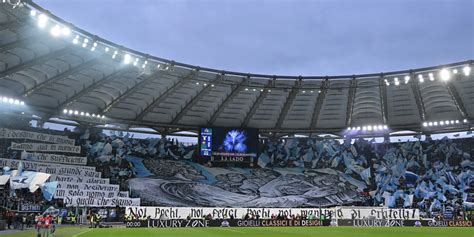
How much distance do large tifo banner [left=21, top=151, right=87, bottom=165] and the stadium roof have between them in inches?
233

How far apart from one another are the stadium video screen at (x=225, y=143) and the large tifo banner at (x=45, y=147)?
1636cm

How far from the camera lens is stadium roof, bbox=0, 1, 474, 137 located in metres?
41.5

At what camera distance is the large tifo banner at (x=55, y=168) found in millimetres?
47562

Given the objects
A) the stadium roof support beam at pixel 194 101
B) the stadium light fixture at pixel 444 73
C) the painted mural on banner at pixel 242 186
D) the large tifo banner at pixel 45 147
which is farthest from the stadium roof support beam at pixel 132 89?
the stadium light fixture at pixel 444 73

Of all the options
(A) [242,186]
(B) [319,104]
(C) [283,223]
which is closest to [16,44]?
(C) [283,223]

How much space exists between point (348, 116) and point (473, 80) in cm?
1745

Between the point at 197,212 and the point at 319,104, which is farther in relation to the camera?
the point at 319,104

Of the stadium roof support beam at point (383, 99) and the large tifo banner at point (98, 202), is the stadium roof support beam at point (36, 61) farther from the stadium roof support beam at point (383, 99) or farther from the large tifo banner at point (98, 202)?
the stadium roof support beam at point (383, 99)

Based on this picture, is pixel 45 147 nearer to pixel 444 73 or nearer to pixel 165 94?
pixel 165 94

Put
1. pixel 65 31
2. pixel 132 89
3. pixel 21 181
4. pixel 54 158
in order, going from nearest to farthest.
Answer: pixel 21 181, pixel 65 31, pixel 54 158, pixel 132 89

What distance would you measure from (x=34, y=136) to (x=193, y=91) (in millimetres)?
19504

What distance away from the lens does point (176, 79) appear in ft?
174

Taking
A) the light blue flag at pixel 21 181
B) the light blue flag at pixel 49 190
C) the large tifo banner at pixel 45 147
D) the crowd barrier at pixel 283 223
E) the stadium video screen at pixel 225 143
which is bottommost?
the crowd barrier at pixel 283 223

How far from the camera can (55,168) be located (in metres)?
49.6
